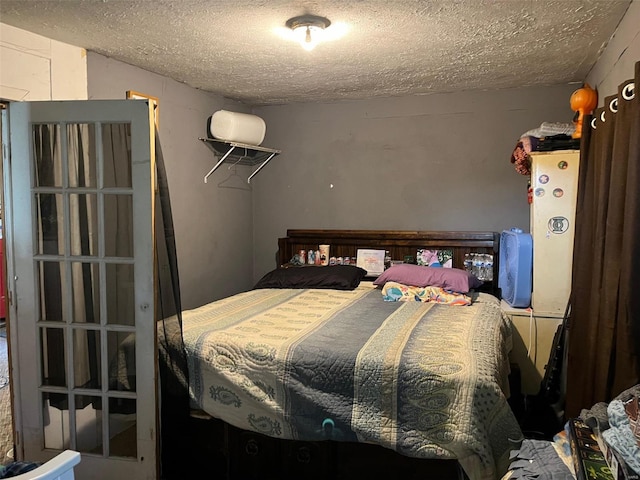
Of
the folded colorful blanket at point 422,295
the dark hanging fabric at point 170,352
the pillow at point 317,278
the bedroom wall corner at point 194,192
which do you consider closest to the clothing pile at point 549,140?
the folded colorful blanket at point 422,295

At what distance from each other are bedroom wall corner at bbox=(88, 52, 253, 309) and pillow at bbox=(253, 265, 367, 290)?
53 cm

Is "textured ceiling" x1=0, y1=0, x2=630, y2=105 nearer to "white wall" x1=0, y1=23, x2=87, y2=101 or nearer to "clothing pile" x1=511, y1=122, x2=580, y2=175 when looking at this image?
"white wall" x1=0, y1=23, x2=87, y2=101

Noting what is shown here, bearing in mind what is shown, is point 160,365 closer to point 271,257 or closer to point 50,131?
point 50,131

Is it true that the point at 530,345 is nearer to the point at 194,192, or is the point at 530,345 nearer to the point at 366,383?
the point at 366,383

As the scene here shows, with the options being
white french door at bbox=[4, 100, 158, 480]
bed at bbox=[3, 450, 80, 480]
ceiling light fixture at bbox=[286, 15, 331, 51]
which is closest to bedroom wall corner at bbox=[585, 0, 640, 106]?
ceiling light fixture at bbox=[286, 15, 331, 51]

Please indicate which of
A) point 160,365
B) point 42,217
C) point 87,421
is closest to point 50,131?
point 42,217

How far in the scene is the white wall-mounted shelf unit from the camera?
4168 millimetres

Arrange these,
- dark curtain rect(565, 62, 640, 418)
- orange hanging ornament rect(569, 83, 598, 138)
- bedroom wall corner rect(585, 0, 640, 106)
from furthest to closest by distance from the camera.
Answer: orange hanging ornament rect(569, 83, 598, 138) → bedroom wall corner rect(585, 0, 640, 106) → dark curtain rect(565, 62, 640, 418)

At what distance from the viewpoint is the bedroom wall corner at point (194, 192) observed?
335 centimetres

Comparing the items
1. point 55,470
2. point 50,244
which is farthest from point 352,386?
point 50,244

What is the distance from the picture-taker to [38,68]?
8.91 ft

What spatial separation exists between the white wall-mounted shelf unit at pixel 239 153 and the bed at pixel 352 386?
159 centimetres

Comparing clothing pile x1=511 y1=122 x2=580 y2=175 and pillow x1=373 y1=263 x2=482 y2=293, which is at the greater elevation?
clothing pile x1=511 y1=122 x2=580 y2=175

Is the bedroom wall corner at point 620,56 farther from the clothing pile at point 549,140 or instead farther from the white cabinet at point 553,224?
the white cabinet at point 553,224
